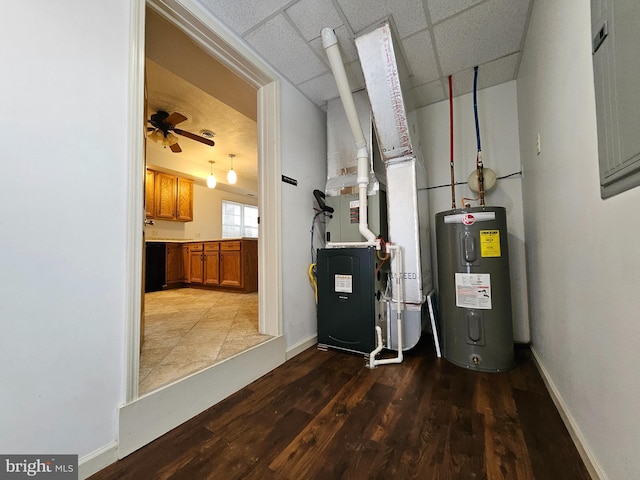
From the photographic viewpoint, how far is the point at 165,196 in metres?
4.64

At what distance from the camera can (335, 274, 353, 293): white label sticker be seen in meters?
1.96

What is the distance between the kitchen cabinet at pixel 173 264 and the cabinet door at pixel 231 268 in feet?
3.54

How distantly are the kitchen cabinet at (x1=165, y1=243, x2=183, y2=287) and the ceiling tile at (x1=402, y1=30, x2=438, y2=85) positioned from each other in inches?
183

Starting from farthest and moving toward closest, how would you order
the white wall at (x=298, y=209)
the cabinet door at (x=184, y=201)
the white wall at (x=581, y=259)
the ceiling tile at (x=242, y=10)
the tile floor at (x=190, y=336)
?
the cabinet door at (x=184, y=201)
the white wall at (x=298, y=209)
the ceiling tile at (x=242, y=10)
the tile floor at (x=190, y=336)
the white wall at (x=581, y=259)

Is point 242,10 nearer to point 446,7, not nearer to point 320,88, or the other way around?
point 320,88

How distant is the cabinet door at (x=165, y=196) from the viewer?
451cm

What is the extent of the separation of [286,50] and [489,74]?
5.64 ft

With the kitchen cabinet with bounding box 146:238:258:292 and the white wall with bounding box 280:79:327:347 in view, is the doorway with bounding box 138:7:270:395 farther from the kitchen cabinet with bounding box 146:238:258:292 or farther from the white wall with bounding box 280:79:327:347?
the white wall with bounding box 280:79:327:347

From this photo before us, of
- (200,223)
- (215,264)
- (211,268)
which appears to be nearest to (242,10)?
(215,264)

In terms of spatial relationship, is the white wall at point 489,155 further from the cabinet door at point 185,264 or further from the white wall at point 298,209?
the cabinet door at point 185,264

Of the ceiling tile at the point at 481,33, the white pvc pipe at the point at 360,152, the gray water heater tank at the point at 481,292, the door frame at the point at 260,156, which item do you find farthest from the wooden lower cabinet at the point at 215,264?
the ceiling tile at the point at 481,33

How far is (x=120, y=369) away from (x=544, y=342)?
2.27m

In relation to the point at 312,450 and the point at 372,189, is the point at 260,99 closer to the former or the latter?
the point at 372,189

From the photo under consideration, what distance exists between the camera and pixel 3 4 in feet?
2.67
